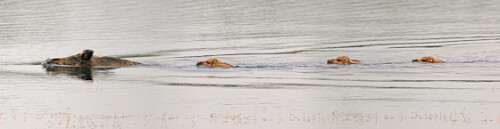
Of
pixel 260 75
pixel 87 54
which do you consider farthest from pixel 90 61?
pixel 260 75

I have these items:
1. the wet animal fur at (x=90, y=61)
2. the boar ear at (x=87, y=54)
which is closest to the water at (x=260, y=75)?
the wet animal fur at (x=90, y=61)

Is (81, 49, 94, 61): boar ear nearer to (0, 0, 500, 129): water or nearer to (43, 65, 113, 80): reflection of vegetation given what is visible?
(43, 65, 113, 80): reflection of vegetation

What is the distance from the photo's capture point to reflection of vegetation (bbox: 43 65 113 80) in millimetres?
36812

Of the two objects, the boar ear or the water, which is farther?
the boar ear

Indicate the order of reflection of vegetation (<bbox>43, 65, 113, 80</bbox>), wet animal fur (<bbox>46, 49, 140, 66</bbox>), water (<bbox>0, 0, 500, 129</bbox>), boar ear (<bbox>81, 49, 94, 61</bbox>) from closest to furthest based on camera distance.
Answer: water (<bbox>0, 0, 500, 129</bbox>) → reflection of vegetation (<bbox>43, 65, 113, 80</bbox>) → boar ear (<bbox>81, 49, 94, 61</bbox>) → wet animal fur (<bbox>46, 49, 140, 66</bbox>)

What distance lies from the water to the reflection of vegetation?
92 millimetres

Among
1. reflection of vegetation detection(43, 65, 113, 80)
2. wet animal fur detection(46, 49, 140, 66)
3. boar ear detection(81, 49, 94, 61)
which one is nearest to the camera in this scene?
reflection of vegetation detection(43, 65, 113, 80)

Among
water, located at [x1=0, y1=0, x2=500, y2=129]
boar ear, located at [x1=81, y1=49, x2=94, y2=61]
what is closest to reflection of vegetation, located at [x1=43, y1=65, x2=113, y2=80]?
water, located at [x1=0, y1=0, x2=500, y2=129]

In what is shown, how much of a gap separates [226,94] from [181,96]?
1.41 m

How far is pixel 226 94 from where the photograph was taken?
1166 inches

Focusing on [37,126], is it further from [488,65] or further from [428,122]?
[488,65]

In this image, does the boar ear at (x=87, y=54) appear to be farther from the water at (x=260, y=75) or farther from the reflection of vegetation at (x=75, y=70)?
the water at (x=260, y=75)

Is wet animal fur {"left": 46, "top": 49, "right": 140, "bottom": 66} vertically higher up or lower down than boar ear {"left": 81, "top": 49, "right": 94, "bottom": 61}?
lower down

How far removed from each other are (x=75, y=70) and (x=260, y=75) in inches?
309
